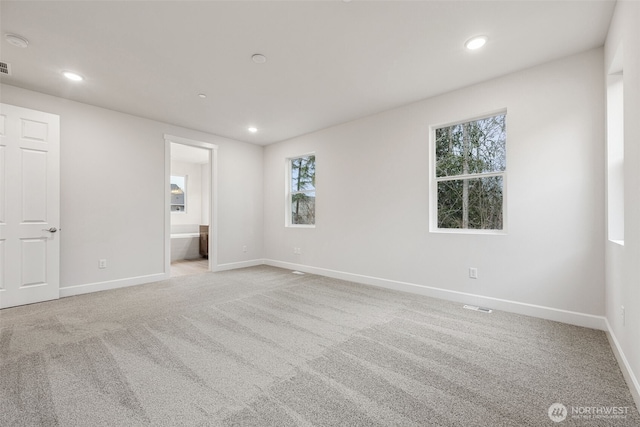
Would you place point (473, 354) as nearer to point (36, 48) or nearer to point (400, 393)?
point (400, 393)

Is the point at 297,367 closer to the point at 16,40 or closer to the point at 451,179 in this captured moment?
the point at 451,179

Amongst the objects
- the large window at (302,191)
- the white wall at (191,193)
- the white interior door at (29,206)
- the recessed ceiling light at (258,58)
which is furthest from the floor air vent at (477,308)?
the white wall at (191,193)

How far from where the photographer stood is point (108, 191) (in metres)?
3.92

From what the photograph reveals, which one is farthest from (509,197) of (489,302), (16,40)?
(16,40)

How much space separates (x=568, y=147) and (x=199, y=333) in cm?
386

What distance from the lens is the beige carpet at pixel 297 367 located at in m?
1.45

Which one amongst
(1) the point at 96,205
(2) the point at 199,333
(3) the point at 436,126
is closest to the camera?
(2) the point at 199,333

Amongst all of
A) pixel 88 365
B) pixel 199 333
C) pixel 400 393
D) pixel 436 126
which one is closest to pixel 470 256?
pixel 436 126

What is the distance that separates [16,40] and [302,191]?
3923mm

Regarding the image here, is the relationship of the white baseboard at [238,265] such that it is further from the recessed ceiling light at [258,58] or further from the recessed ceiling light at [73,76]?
the recessed ceiling light at [258,58]

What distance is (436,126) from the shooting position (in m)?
3.54

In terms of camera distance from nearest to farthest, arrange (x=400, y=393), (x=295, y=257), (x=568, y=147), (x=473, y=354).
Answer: (x=400, y=393)
(x=473, y=354)
(x=568, y=147)
(x=295, y=257)

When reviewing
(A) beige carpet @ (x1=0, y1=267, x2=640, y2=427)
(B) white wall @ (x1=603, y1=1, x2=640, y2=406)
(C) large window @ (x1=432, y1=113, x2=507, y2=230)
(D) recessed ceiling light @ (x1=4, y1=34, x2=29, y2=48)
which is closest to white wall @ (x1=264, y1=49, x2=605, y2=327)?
(C) large window @ (x1=432, y1=113, x2=507, y2=230)

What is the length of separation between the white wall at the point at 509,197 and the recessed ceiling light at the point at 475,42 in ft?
2.59
